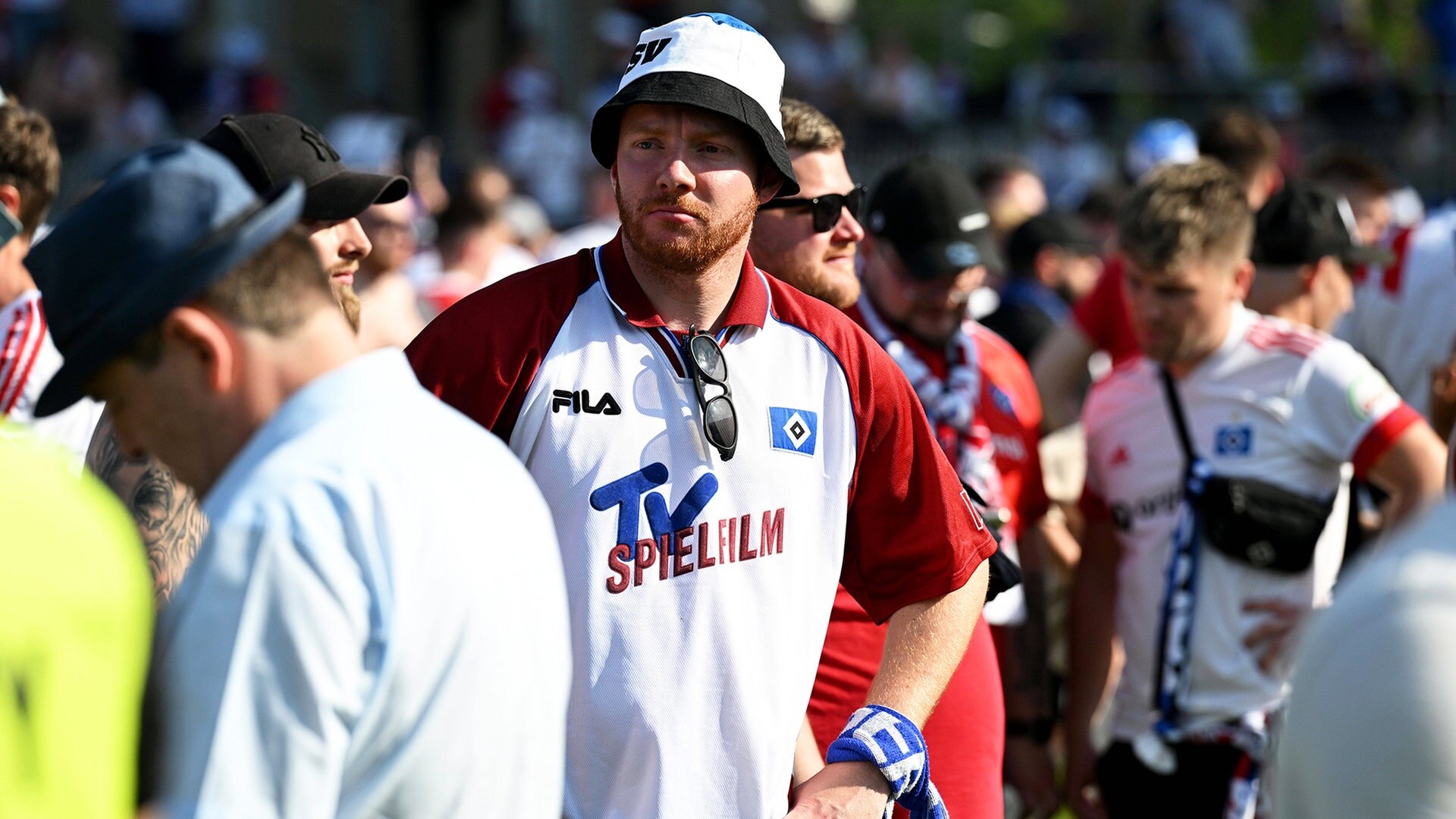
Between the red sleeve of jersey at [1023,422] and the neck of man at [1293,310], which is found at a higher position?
the neck of man at [1293,310]

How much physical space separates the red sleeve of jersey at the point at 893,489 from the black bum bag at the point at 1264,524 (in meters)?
1.65

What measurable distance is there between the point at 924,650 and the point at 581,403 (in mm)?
813

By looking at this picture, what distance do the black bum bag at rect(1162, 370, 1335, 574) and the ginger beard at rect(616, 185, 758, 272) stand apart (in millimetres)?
2141

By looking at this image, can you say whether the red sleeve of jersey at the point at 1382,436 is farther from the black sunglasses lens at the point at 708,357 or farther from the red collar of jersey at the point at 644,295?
the black sunglasses lens at the point at 708,357

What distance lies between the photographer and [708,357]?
3.08m

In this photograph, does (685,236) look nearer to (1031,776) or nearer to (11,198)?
(11,198)

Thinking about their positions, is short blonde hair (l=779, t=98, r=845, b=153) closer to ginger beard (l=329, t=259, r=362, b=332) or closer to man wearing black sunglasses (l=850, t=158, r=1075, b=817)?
man wearing black sunglasses (l=850, t=158, r=1075, b=817)

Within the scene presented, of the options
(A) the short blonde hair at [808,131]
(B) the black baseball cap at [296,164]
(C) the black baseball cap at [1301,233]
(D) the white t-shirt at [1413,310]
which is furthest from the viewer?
(D) the white t-shirt at [1413,310]

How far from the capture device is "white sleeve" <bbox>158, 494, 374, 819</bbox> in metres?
1.86

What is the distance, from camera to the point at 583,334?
121 inches

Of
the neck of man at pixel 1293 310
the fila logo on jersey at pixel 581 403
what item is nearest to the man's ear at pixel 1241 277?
the neck of man at pixel 1293 310

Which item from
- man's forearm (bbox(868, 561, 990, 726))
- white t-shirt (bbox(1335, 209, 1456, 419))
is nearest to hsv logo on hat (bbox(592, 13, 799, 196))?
man's forearm (bbox(868, 561, 990, 726))

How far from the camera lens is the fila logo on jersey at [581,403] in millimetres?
2994

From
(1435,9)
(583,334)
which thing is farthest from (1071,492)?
(1435,9)
